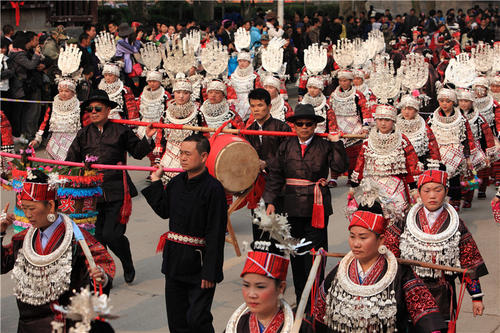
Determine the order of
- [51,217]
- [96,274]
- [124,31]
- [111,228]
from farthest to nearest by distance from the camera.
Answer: [124,31], [111,228], [51,217], [96,274]

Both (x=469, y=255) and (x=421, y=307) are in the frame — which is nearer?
(x=421, y=307)

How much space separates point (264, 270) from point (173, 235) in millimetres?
1733

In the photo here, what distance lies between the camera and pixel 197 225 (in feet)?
20.2

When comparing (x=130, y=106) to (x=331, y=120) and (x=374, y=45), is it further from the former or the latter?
(x=374, y=45)

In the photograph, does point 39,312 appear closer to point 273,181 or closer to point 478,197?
point 273,181

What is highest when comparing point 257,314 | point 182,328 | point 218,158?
point 218,158

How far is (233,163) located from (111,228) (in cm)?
141

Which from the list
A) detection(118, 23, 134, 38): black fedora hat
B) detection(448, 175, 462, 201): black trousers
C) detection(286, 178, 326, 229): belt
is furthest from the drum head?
detection(118, 23, 134, 38): black fedora hat

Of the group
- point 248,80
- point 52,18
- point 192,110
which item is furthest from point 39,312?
point 52,18

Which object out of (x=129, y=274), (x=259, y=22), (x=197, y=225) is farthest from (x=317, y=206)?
(x=259, y=22)

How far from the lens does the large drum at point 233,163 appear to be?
24.2 feet

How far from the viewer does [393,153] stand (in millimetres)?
8602

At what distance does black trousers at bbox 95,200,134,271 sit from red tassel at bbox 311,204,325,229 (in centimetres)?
178

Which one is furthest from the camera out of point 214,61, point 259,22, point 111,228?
point 259,22
